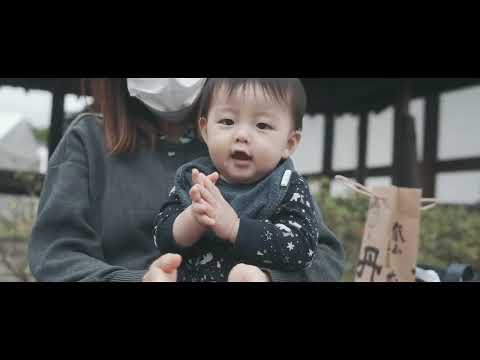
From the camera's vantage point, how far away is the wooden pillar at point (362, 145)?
3.75 meters

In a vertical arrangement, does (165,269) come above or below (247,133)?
below

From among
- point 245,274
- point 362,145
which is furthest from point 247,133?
point 362,145

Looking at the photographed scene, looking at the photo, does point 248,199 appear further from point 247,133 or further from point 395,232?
point 395,232

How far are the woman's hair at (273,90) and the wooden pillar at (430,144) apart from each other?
3.87m

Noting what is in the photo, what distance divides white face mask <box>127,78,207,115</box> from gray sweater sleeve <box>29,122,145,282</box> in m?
0.15

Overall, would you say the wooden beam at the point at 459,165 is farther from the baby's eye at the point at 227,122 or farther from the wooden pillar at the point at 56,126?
the baby's eye at the point at 227,122

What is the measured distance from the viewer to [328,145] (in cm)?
347

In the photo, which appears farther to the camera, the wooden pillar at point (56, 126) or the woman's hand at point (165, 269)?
the wooden pillar at point (56, 126)

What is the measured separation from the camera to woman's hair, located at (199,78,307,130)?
79 cm

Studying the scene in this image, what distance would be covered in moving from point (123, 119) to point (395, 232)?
740mm

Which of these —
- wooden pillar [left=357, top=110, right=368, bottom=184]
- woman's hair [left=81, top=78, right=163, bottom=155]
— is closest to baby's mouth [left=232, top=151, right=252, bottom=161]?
woman's hair [left=81, top=78, right=163, bottom=155]

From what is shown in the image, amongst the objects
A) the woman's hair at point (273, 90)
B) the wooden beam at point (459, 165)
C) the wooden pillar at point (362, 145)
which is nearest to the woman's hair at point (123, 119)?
the woman's hair at point (273, 90)

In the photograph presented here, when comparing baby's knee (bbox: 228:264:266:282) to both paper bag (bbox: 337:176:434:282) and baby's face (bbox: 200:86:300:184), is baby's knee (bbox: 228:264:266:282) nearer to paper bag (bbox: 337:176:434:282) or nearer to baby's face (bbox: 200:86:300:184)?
baby's face (bbox: 200:86:300:184)
